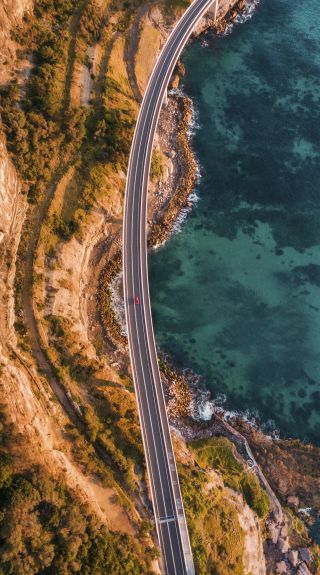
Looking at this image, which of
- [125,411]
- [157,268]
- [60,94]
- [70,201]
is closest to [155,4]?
[60,94]

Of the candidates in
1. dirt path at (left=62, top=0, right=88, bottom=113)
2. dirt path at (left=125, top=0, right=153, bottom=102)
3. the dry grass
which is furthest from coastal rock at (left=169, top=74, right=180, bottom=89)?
dirt path at (left=62, top=0, right=88, bottom=113)

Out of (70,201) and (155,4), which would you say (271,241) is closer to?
(70,201)

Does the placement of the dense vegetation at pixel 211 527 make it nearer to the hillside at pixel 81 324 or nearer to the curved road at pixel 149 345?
the hillside at pixel 81 324

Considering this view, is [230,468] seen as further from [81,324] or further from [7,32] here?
[7,32]

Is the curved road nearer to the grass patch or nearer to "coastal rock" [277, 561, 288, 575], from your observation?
the grass patch

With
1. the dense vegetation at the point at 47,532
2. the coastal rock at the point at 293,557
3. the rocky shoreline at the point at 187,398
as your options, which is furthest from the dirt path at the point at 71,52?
the coastal rock at the point at 293,557

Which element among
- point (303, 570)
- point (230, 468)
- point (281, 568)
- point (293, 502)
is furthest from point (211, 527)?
point (303, 570)
